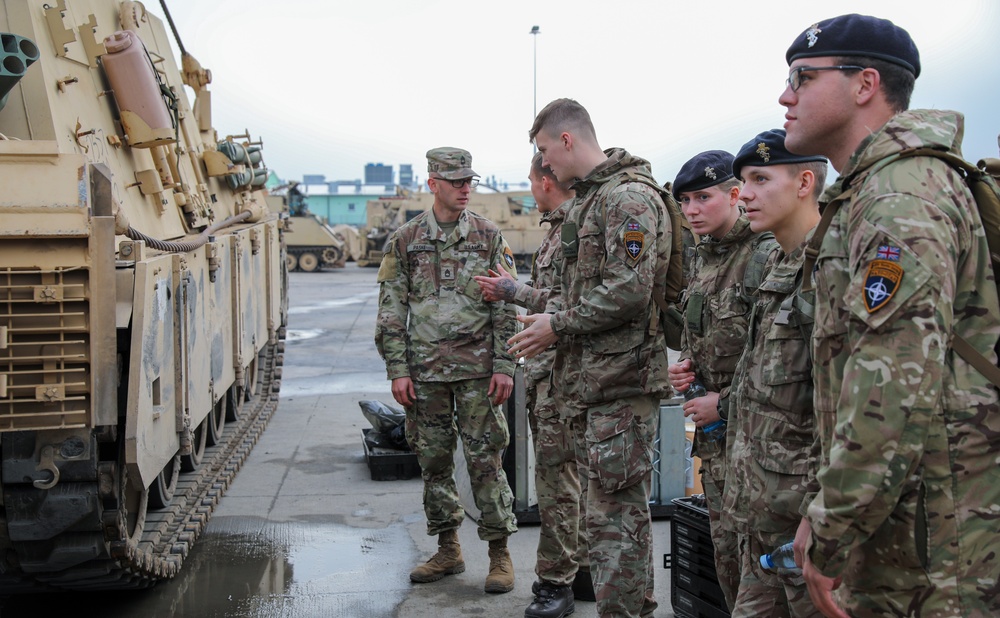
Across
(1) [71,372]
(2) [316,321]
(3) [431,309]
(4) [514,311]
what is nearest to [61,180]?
(1) [71,372]

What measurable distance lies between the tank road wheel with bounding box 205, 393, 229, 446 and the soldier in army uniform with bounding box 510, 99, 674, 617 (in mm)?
3897

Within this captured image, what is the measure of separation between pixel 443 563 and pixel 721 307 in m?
2.31

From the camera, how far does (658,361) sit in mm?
3975

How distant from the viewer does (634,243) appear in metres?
3.83

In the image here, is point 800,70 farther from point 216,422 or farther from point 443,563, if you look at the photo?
point 216,422

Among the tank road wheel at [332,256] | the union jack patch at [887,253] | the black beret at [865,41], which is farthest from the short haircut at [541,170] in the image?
the tank road wheel at [332,256]

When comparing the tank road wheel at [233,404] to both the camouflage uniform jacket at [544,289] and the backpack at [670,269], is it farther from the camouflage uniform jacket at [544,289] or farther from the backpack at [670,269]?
the backpack at [670,269]

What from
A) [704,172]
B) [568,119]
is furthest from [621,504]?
[568,119]

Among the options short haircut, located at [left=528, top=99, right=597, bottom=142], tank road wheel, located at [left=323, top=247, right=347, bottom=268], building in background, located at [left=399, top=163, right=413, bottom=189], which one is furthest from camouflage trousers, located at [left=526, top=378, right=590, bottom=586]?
building in background, located at [left=399, top=163, right=413, bottom=189]

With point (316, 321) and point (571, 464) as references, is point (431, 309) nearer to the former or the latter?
point (571, 464)

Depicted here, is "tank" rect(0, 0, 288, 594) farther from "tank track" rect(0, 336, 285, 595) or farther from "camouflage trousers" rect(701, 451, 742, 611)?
"camouflage trousers" rect(701, 451, 742, 611)

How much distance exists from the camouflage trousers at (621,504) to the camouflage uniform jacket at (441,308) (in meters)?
1.28

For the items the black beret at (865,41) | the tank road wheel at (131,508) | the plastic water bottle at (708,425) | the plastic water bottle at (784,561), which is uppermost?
the black beret at (865,41)

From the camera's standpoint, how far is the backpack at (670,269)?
4.02 metres
